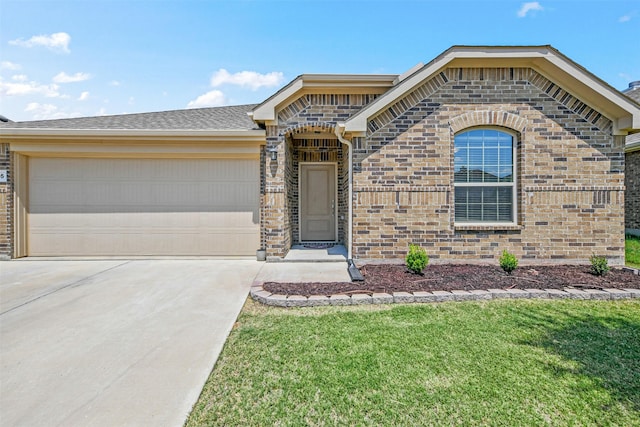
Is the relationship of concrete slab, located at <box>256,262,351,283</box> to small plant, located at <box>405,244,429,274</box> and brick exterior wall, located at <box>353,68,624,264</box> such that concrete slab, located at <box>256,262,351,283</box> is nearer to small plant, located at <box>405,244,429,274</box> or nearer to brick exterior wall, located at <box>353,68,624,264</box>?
brick exterior wall, located at <box>353,68,624,264</box>

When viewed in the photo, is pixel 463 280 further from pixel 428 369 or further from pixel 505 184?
pixel 428 369

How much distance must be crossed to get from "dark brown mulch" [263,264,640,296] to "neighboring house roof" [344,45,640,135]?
291cm

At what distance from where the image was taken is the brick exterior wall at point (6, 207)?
7109 millimetres

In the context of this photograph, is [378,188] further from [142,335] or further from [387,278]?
[142,335]

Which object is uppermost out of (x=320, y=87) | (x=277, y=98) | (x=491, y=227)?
(x=320, y=87)

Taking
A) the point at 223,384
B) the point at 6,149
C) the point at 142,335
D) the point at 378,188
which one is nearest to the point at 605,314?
the point at 378,188

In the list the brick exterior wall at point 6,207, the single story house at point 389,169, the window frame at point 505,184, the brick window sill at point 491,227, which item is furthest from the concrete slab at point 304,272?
the brick exterior wall at point 6,207

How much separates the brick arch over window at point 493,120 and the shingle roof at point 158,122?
4818mm

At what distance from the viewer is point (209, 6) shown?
276 inches

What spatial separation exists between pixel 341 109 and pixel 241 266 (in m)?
4.26

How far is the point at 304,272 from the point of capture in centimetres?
575

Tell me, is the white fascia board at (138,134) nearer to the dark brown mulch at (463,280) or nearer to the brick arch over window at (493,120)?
the dark brown mulch at (463,280)

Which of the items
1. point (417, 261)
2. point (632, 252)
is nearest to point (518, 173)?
point (417, 261)

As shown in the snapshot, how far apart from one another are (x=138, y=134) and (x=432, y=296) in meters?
7.15
